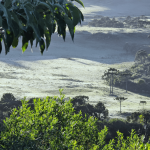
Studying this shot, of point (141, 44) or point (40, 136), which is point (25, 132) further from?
point (141, 44)

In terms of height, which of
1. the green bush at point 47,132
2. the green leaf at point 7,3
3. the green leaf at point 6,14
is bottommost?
the green bush at point 47,132

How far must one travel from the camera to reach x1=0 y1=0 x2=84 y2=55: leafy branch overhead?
3.19m

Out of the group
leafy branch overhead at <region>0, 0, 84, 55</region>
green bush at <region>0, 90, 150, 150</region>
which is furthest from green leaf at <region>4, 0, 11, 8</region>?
green bush at <region>0, 90, 150, 150</region>

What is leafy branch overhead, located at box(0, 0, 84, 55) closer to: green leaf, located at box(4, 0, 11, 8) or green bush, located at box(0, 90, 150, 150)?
green leaf, located at box(4, 0, 11, 8)

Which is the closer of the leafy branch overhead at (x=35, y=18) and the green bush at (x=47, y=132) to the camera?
the leafy branch overhead at (x=35, y=18)

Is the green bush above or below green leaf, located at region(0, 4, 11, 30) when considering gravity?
below

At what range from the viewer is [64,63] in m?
124

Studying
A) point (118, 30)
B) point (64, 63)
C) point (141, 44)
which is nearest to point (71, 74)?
point (64, 63)

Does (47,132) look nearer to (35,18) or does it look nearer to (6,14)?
(35,18)

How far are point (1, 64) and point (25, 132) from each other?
113808 millimetres

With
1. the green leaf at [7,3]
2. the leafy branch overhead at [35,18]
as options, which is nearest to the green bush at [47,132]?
the leafy branch overhead at [35,18]

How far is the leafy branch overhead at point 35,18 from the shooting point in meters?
3.19

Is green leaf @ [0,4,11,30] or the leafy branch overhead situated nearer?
green leaf @ [0,4,11,30]

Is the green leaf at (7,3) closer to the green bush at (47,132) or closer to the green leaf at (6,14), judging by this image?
the green leaf at (6,14)
